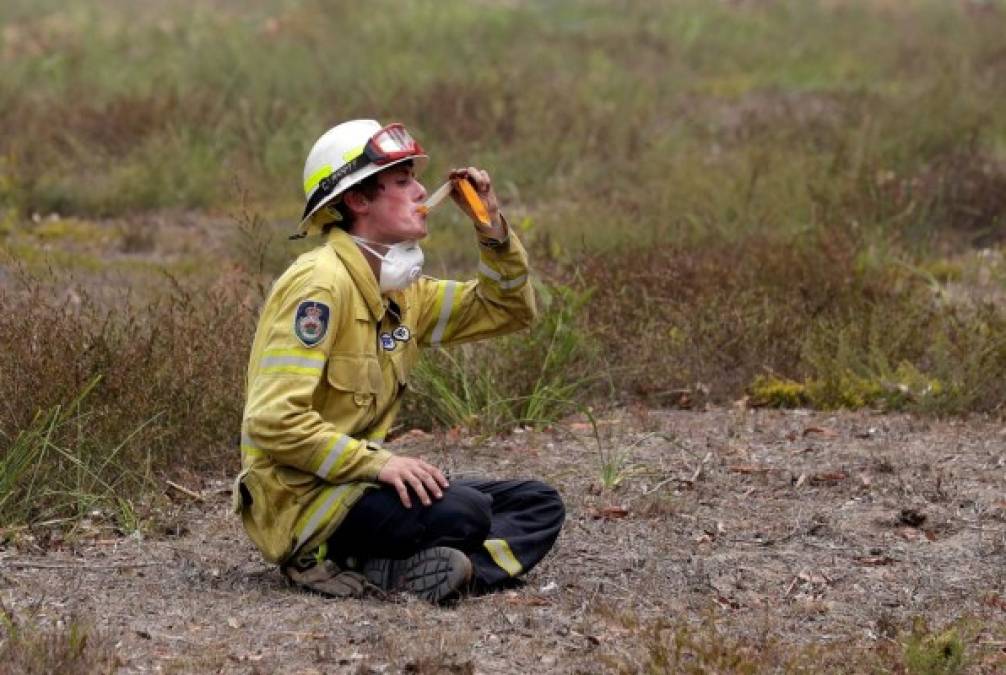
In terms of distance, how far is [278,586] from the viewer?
5449 mm

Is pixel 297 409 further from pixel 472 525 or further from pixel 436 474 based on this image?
pixel 472 525

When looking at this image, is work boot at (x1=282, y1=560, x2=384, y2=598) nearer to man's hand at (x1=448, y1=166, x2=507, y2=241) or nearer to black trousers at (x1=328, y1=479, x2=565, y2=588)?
black trousers at (x1=328, y1=479, x2=565, y2=588)

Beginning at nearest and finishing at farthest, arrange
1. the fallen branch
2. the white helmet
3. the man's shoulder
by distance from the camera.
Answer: the man's shoulder
the white helmet
the fallen branch

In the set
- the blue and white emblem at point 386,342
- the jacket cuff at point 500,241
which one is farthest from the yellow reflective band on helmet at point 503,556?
the jacket cuff at point 500,241

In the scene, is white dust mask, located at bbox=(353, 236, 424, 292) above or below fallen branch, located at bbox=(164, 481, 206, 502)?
above

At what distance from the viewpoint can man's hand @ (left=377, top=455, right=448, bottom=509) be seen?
5035mm

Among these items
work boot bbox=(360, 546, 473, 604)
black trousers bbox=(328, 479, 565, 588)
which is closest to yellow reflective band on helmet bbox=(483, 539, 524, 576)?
black trousers bbox=(328, 479, 565, 588)

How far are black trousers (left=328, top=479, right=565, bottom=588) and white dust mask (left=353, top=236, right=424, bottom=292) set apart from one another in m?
0.57

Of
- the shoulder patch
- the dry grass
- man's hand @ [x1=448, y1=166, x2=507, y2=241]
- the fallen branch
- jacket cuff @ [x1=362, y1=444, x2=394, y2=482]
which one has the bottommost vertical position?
the fallen branch

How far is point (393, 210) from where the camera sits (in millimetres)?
5266

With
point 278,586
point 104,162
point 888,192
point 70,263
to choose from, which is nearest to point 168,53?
point 104,162

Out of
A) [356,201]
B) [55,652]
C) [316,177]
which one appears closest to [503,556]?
[356,201]

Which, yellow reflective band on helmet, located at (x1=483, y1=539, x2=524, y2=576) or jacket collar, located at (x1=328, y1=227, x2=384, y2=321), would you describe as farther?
yellow reflective band on helmet, located at (x1=483, y1=539, x2=524, y2=576)

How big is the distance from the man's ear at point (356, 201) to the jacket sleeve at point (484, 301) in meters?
0.36
